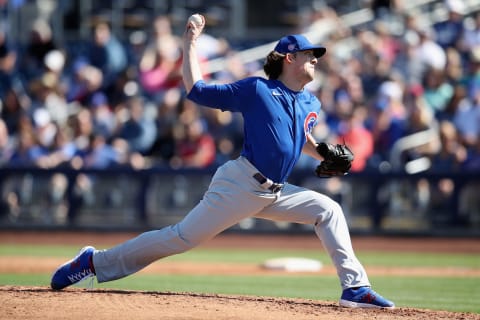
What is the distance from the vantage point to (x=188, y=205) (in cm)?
1523

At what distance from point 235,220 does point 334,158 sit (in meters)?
0.96

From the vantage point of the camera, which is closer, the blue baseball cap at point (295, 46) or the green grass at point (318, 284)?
the blue baseball cap at point (295, 46)

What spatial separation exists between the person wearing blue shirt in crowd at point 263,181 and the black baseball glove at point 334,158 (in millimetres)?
293

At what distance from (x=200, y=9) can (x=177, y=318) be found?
45.9 ft

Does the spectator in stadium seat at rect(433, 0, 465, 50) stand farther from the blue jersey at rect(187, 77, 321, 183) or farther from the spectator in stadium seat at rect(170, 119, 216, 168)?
the blue jersey at rect(187, 77, 321, 183)

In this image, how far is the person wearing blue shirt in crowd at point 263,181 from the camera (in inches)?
273

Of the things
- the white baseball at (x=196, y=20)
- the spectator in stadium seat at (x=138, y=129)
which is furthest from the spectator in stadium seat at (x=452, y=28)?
the white baseball at (x=196, y=20)

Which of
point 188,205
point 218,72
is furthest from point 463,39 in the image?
point 188,205

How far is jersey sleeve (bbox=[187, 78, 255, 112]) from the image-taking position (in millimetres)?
6852

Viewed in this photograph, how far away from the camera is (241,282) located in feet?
34.4

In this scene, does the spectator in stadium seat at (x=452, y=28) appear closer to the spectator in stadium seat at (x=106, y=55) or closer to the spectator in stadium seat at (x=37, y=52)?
the spectator in stadium seat at (x=106, y=55)

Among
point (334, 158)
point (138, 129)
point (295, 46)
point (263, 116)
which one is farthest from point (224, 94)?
point (138, 129)

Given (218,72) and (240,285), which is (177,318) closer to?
(240,285)

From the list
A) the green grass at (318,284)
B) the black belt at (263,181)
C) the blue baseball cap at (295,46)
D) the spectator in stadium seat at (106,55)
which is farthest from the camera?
the spectator in stadium seat at (106,55)
